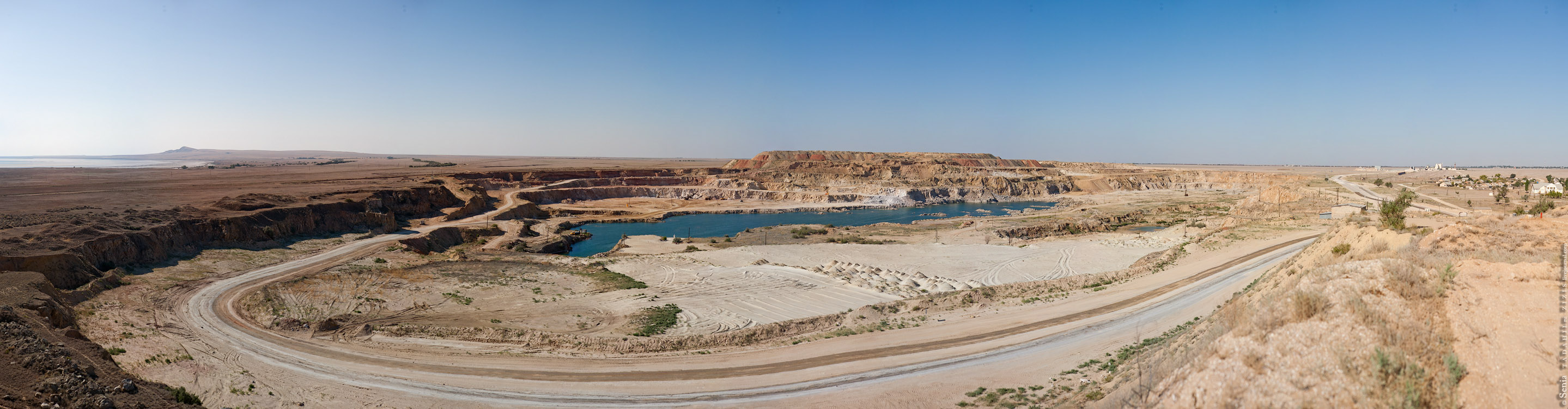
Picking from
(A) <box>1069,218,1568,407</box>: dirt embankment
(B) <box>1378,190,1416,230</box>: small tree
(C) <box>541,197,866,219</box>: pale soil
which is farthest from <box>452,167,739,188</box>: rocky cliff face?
(A) <box>1069,218,1568,407</box>: dirt embankment

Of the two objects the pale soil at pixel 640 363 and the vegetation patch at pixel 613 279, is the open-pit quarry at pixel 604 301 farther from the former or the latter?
the vegetation patch at pixel 613 279

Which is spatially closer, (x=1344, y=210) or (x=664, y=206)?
(x=1344, y=210)

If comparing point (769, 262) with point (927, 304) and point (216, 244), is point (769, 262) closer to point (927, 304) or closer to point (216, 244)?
point (927, 304)

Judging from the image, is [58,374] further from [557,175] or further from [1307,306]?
[557,175]

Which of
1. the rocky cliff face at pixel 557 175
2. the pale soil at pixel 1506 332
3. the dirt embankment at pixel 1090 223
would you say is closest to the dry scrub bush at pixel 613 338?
the pale soil at pixel 1506 332

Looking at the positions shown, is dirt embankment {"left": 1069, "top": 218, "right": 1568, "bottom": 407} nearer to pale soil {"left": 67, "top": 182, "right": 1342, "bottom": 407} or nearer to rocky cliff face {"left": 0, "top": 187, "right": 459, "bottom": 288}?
pale soil {"left": 67, "top": 182, "right": 1342, "bottom": 407}

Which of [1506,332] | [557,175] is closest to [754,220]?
[557,175]
